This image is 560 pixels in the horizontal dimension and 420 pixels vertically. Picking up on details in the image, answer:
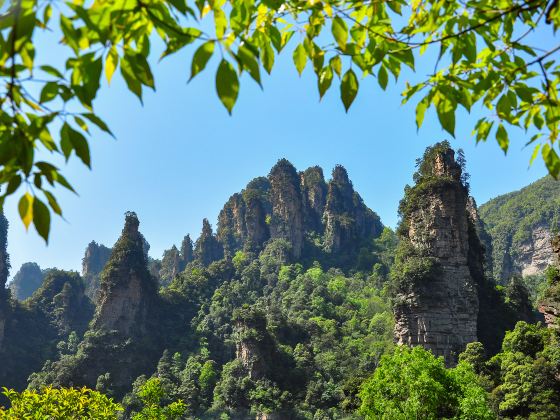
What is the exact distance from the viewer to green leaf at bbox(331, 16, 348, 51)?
176 cm

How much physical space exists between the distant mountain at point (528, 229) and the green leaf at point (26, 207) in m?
100

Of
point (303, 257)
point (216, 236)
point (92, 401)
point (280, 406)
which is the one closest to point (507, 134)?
point (92, 401)

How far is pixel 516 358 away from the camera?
23797 millimetres

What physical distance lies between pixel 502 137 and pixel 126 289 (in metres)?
59.4

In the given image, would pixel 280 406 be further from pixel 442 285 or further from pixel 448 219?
pixel 448 219

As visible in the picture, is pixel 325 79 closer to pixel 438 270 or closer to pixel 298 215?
pixel 438 270

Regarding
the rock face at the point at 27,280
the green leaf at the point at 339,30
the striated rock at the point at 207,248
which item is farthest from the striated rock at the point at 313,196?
the green leaf at the point at 339,30

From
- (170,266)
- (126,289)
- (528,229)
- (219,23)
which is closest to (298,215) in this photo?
(126,289)

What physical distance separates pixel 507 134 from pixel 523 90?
10.4 inches

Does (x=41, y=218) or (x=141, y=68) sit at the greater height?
(x=141, y=68)

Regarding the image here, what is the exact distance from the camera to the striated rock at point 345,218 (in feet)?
Answer: 265

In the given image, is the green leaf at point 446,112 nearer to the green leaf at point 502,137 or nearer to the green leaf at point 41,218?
the green leaf at point 502,137

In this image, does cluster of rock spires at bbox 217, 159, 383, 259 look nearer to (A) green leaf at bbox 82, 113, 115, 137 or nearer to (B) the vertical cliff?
(B) the vertical cliff

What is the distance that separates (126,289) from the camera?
5762 cm
